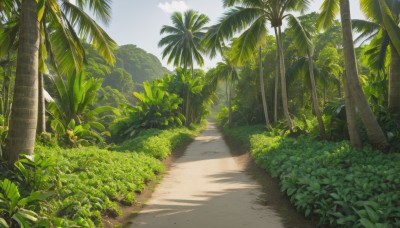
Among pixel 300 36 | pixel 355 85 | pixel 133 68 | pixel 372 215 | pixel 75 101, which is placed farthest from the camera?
pixel 133 68

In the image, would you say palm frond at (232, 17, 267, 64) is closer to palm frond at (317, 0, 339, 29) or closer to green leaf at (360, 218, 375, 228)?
palm frond at (317, 0, 339, 29)

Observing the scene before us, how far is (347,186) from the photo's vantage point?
538 cm

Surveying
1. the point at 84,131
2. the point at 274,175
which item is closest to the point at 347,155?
the point at 274,175

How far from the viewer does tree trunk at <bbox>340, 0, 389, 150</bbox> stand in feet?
24.3

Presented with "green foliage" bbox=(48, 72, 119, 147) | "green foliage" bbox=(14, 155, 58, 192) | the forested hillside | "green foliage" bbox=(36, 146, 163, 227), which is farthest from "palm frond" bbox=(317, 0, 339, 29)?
the forested hillside

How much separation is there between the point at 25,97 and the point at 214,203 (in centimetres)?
419

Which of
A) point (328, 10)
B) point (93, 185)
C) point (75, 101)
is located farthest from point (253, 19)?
point (93, 185)

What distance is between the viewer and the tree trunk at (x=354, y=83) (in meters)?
7.41

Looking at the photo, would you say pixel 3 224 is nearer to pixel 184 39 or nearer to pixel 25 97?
pixel 25 97

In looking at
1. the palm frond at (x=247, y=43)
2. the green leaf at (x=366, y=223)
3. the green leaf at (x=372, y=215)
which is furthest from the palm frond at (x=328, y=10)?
the green leaf at (x=366, y=223)

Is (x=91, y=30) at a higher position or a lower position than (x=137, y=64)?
lower

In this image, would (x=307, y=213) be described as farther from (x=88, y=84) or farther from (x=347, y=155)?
(x=88, y=84)

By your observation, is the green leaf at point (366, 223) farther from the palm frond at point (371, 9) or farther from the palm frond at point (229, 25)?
the palm frond at point (229, 25)

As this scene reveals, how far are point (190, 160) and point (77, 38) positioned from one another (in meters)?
6.73
